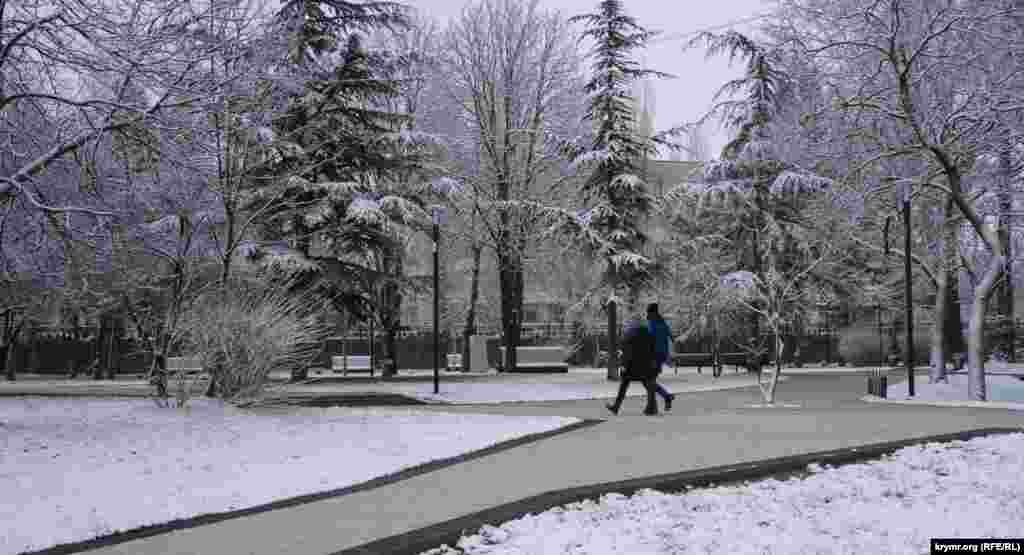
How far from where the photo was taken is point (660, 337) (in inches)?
612

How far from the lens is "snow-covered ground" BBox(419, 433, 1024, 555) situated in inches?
240

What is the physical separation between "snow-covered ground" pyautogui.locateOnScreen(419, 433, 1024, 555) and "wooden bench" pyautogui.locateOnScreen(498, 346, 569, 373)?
25.3 m

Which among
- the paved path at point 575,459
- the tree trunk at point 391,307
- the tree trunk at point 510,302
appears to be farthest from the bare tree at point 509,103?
the paved path at point 575,459

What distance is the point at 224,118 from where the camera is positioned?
59.3 ft

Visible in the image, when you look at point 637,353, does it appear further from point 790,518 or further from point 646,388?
point 790,518

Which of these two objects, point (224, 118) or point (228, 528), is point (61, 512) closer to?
point (228, 528)

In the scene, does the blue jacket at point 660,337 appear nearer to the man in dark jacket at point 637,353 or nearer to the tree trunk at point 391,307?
the man in dark jacket at point 637,353

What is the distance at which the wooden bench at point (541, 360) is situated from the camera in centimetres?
3420

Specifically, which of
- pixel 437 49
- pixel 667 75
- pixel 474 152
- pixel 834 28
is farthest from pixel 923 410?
pixel 437 49

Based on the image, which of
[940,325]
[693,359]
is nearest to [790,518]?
[940,325]

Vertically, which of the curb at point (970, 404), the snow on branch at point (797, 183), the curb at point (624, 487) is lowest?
the curb at point (970, 404)

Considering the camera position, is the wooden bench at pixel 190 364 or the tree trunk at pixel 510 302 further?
the tree trunk at pixel 510 302

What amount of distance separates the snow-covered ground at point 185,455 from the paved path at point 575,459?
0.57 metres

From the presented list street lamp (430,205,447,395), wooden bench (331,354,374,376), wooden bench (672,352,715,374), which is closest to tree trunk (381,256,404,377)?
wooden bench (331,354,374,376)
